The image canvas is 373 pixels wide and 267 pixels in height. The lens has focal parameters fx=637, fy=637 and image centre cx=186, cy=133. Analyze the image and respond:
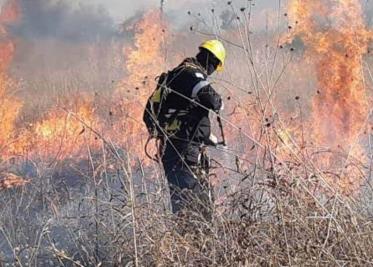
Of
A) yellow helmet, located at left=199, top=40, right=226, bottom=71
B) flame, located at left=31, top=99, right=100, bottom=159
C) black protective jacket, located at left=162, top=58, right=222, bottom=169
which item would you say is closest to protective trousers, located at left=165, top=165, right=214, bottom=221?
black protective jacket, located at left=162, top=58, right=222, bottom=169

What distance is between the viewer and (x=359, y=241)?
3.05 meters

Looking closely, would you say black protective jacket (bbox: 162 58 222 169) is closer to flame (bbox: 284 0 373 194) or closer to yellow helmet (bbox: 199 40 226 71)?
yellow helmet (bbox: 199 40 226 71)

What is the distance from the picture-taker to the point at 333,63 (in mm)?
12391

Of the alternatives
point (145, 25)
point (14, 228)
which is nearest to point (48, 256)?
point (14, 228)

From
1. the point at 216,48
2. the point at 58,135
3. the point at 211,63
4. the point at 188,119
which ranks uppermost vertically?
the point at 216,48

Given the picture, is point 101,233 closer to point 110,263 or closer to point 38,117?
point 110,263

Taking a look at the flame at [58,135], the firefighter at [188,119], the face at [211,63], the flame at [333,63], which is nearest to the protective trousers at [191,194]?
the firefighter at [188,119]

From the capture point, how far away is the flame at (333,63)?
11.5 meters

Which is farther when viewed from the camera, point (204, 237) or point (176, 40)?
point (176, 40)

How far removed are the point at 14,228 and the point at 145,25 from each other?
13.4 m

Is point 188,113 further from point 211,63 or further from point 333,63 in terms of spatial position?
point 333,63

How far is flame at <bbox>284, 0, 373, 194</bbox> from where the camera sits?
1146 cm

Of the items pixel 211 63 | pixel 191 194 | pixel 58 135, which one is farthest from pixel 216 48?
pixel 58 135

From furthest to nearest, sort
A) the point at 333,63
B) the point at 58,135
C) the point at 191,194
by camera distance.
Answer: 1. the point at 333,63
2. the point at 58,135
3. the point at 191,194
